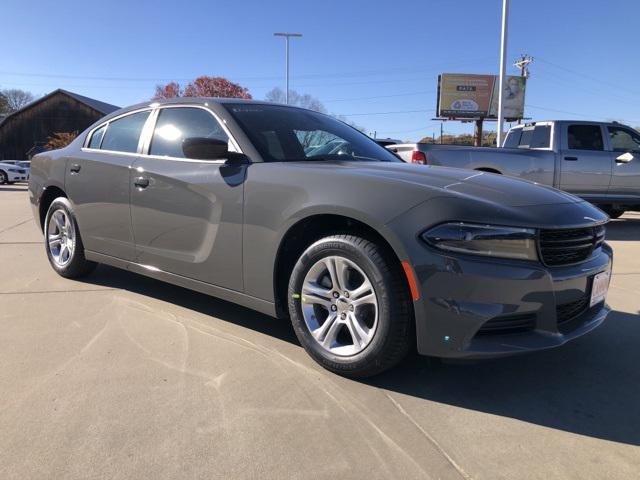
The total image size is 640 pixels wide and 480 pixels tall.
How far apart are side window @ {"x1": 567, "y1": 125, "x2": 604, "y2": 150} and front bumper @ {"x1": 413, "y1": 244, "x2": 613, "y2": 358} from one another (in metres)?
7.68

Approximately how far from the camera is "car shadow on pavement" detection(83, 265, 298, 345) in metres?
3.74

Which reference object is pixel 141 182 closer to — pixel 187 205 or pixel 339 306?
pixel 187 205

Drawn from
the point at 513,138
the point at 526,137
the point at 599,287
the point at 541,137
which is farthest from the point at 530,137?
the point at 599,287

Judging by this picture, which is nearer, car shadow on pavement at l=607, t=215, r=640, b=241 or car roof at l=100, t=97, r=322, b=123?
car roof at l=100, t=97, r=322, b=123

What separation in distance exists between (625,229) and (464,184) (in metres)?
8.17

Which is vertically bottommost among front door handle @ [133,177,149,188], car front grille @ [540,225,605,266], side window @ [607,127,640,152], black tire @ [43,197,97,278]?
black tire @ [43,197,97,278]

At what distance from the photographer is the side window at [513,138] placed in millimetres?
10234

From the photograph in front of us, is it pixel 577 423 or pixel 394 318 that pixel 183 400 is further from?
pixel 577 423

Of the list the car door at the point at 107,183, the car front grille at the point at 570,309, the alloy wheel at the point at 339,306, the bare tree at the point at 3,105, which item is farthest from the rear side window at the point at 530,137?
the bare tree at the point at 3,105

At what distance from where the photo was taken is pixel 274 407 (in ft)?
8.50

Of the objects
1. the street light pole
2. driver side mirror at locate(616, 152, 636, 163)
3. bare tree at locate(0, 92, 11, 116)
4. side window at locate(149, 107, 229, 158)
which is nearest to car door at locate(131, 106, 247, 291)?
side window at locate(149, 107, 229, 158)

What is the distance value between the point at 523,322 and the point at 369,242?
0.85 metres

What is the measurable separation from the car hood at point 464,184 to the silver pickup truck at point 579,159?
5.50 m

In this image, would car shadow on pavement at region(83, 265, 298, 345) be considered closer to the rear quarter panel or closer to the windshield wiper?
the rear quarter panel
